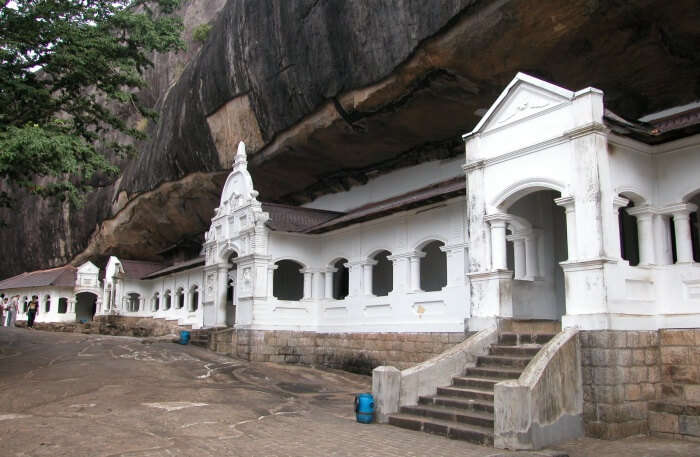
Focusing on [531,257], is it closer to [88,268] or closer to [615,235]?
[615,235]

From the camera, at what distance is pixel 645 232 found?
1089cm

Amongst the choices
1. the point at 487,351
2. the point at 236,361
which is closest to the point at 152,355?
the point at 236,361

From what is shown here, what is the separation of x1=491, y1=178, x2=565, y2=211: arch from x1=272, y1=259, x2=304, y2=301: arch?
42.3 feet

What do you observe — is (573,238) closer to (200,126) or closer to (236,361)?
(236,361)

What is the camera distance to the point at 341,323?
63.1 ft

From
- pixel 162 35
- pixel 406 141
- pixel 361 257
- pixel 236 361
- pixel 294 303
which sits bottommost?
pixel 236 361

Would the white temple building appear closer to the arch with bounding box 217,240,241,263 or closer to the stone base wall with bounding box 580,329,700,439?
the arch with bounding box 217,240,241,263

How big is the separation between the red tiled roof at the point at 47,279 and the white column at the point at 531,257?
35.0 metres

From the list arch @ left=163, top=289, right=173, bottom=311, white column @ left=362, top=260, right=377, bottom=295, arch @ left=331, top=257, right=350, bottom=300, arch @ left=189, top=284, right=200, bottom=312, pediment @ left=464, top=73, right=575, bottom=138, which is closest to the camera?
pediment @ left=464, top=73, right=575, bottom=138

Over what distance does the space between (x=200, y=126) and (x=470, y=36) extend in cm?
1395

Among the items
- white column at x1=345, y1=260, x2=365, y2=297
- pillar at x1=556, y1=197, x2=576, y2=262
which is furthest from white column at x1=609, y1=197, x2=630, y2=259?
white column at x1=345, y1=260, x2=365, y2=297

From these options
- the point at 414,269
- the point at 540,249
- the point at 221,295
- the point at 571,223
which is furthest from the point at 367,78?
the point at 221,295

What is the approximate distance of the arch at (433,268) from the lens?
18.9m

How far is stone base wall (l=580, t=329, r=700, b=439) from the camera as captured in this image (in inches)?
363
